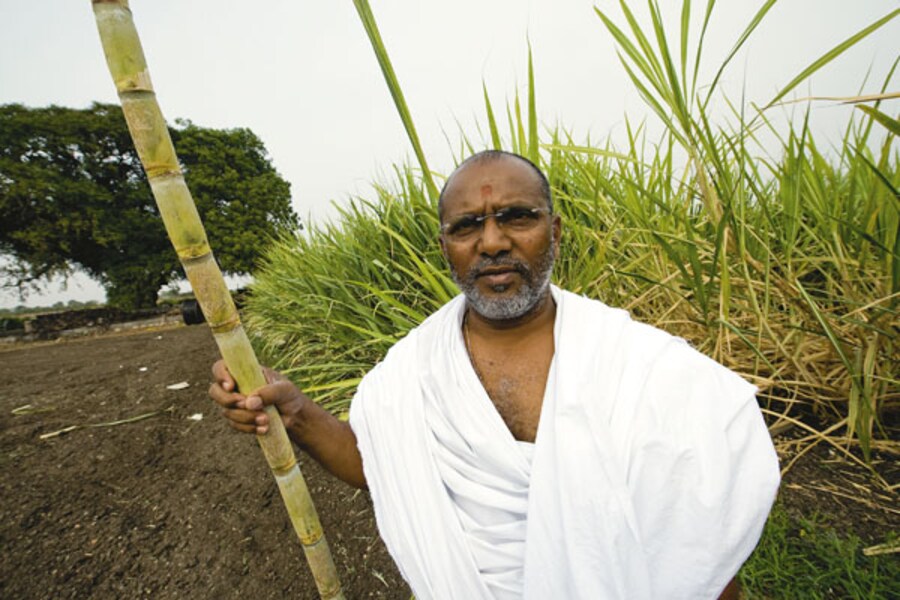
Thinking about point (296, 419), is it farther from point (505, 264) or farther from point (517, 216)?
point (517, 216)

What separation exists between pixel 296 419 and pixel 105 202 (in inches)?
876

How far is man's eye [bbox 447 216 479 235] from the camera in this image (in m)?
1.42

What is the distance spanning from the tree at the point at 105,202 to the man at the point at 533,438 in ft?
56.6

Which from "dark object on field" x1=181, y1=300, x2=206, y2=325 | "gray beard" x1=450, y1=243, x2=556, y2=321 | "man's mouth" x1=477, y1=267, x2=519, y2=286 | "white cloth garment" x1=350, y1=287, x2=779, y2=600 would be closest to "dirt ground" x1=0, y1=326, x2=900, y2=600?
"white cloth garment" x1=350, y1=287, x2=779, y2=600

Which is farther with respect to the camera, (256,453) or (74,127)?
(74,127)

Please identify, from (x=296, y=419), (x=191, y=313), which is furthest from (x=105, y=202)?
(x=296, y=419)

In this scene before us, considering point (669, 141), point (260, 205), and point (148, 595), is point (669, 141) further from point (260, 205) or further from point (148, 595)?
point (260, 205)

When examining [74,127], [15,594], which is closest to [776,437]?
[15,594]

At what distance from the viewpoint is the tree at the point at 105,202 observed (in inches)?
630

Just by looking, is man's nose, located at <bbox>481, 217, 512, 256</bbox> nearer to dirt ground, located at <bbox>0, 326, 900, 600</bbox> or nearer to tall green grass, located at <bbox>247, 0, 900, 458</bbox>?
tall green grass, located at <bbox>247, 0, 900, 458</bbox>

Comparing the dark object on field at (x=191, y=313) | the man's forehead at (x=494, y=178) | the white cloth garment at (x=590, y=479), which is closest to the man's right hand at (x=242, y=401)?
the white cloth garment at (x=590, y=479)

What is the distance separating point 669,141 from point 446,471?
202cm

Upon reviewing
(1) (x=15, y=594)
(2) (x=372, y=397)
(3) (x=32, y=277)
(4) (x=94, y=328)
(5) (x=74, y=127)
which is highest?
(5) (x=74, y=127)

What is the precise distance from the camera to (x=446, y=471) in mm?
1218
